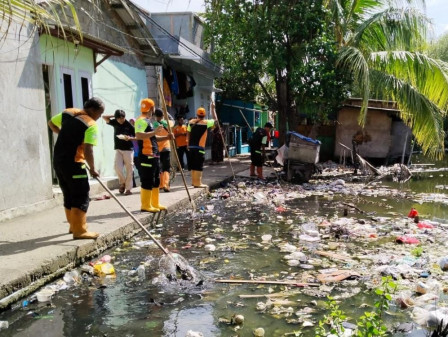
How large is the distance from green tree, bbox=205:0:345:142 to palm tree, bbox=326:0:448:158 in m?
0.56

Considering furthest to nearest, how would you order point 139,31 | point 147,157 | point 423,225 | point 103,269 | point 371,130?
point 371,130, point 139,31, point 147,157, point 423,225, point 103,269

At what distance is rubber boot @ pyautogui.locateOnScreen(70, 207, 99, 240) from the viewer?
473 cm

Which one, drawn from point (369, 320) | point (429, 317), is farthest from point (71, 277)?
point (429, 317)

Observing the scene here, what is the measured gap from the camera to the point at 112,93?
31.4 ft

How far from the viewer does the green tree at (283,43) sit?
1213 cm

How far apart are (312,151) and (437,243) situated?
5.70 metres

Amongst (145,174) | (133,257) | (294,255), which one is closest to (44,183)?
(145,174)

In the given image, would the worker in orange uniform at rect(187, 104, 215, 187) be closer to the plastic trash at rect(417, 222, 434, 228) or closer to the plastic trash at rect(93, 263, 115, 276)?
the plastic trash at rect(417, 222, 434, 228)

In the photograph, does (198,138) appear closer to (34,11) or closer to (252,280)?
(252,280)

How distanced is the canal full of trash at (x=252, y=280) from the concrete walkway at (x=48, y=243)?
12 cm

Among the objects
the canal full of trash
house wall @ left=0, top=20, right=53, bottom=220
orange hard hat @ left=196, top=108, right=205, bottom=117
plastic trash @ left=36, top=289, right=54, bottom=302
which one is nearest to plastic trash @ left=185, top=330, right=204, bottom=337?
the canal full of trash

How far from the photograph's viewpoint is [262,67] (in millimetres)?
13258

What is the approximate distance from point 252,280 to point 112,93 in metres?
6.82

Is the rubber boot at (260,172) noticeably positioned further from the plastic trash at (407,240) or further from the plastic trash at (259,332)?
the plastic trash at (259,332)
